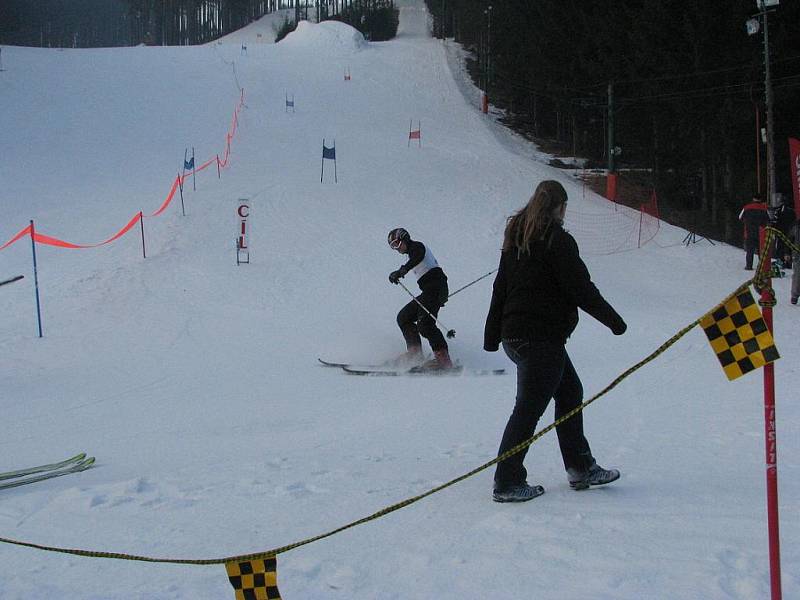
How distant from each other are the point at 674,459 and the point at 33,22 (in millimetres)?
97483

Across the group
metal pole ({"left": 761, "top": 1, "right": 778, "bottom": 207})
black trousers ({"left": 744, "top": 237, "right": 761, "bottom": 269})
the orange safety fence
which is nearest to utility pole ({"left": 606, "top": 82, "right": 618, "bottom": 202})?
metal pole ({"left": 761, "top": 1, "right": 778, "bottom": 207})

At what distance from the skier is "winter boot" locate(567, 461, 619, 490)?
15.5ft

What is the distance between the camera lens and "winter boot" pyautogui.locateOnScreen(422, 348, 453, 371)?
30.2 ft

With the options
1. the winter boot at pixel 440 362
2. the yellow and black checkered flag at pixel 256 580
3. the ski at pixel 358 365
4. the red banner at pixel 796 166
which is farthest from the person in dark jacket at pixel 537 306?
the red banner at pixel 796 166

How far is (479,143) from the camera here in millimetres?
29344

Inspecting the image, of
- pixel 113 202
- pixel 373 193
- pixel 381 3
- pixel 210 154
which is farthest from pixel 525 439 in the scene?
pixel 381 3

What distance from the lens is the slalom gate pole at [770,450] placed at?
2.77 meters

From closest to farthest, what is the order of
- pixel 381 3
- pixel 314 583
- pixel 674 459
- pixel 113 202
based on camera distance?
1. pixel 314 583
2. pixel 674 459
3. pixel 113 202
4. pixel 381 3

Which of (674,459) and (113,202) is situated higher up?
(113,202)

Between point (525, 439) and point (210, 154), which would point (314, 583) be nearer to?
point (525, 439)

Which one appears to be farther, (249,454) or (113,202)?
(113,202)

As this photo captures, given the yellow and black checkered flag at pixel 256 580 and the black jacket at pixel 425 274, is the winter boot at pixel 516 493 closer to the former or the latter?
the yellow and black checkered flag at pixel 256 580

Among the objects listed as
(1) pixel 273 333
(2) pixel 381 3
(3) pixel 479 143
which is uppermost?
(2) pixel 381 3

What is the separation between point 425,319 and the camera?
927cm
